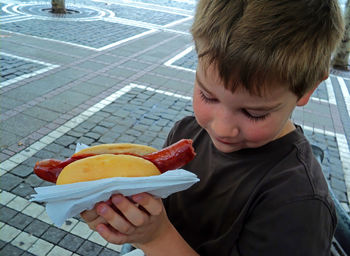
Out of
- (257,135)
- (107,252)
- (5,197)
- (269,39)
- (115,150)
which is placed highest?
(269,39)

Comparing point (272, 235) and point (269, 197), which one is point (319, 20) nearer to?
point (269, 197)

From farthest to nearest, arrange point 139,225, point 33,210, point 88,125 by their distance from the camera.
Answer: point 88,125, point 33,210, point 139,225

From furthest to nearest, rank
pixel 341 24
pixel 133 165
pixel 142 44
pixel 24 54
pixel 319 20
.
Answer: pixel 142 44 < pixel 24 54 < pixel 133 165 < pixel 341 24 < pixel 319 20

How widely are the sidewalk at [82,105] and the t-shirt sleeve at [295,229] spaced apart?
848mm

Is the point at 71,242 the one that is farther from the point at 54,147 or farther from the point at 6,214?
the point at 54,147

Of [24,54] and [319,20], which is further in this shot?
[24,54]

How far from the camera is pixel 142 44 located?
9.64 meters

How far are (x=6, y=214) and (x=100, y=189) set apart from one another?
2.57 metres

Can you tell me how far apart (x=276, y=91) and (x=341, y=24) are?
0.39 metres

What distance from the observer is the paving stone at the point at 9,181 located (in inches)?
139

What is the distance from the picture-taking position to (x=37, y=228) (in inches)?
122

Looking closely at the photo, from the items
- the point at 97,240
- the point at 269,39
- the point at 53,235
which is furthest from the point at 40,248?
the point at 269,39

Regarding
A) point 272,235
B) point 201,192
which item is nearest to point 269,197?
point 272,235

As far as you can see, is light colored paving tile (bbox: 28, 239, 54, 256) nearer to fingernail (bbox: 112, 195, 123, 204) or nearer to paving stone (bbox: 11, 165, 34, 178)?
paving stone (bbox: 11, 165, 34, 178)
